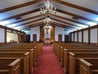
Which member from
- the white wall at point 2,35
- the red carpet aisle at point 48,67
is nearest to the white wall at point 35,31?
the white wall at point 2,35

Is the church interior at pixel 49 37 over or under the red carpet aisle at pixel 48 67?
over

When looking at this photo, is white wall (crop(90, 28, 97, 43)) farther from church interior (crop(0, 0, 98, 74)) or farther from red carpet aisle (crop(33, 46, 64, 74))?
red carpet aisle (crop(33, 46, 64, 74))

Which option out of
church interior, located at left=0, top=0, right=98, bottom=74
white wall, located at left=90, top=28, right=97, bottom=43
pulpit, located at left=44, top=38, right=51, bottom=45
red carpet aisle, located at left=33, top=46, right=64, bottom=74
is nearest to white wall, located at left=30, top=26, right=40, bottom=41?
church interior, located at left=0, top=0, right=98, bottom=74

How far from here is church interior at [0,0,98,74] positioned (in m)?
3.21

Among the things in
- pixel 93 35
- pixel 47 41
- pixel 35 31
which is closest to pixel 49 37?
pixel 47 41

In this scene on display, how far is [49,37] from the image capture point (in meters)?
21.8

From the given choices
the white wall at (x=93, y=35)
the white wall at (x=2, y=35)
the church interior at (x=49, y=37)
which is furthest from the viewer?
the white wall at (x=2, y=35)

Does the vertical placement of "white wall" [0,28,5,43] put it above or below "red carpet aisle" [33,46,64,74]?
above

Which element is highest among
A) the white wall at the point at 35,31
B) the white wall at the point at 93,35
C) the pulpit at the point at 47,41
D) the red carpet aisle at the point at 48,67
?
the white wall at the point at 35,31

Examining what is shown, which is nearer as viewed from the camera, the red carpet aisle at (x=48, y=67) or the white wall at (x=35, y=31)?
the red carpet aisle at (x=48, y=67)

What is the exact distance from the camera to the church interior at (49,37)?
3211mm

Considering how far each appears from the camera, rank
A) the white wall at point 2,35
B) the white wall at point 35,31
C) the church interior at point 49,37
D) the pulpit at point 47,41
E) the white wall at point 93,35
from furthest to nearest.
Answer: the white wall at point 35,31 < the pulpit at point 47,41 < the white wall at point 2,35 < the white wall at point 93,35 < the church interior at point 49,37

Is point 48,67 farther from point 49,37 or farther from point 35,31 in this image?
point 35,31

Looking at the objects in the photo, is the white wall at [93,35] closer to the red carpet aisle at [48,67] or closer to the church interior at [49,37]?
the church interior at [49,37]
